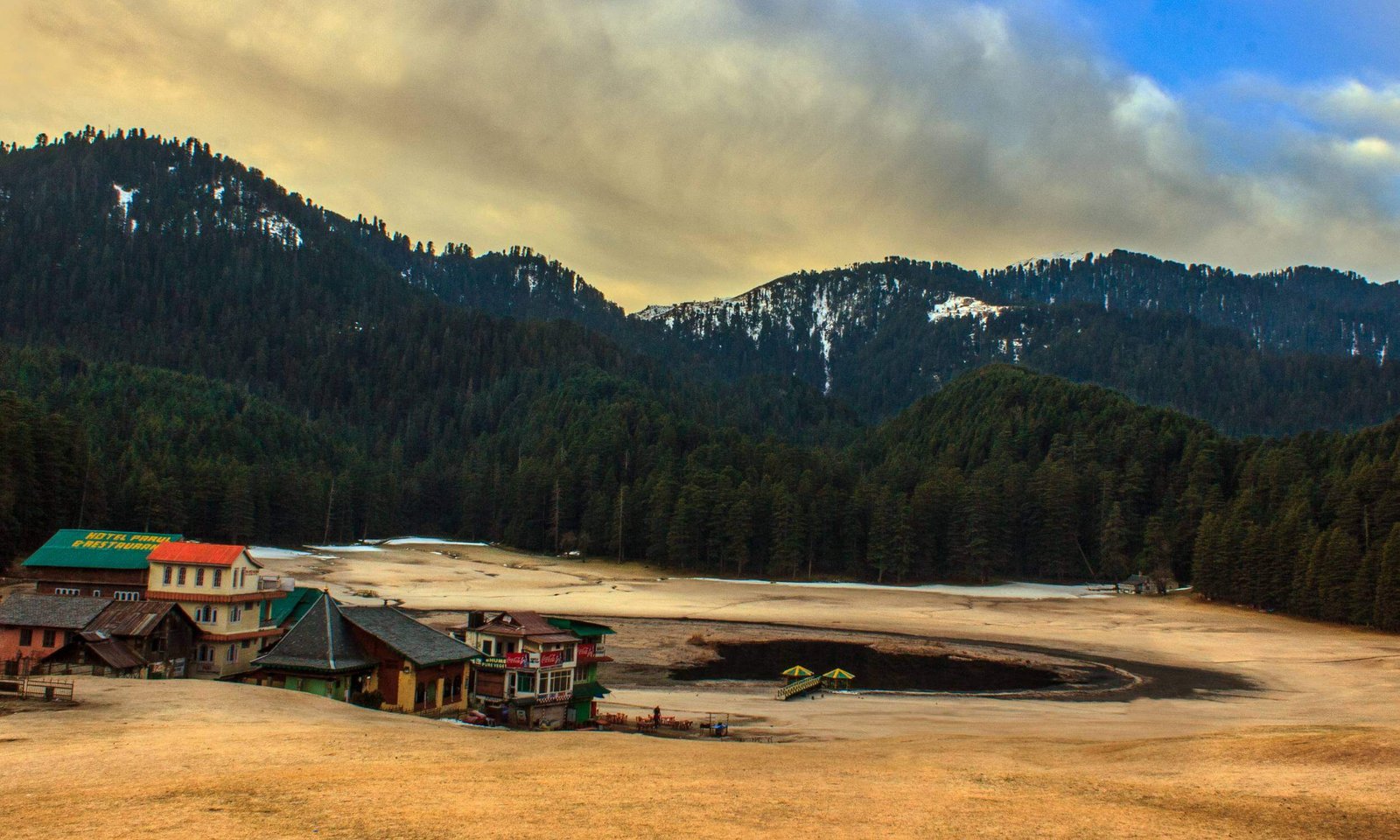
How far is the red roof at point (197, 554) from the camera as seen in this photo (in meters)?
41.7

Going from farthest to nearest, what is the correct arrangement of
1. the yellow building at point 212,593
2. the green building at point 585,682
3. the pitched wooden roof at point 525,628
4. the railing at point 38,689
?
the yellow building at point 212,593
the green building at point 585,682
the pitched wooden roof at point 525,628
the railing at point 38,689

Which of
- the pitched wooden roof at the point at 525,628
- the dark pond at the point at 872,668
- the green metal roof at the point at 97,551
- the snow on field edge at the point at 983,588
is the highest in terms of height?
the green metal roof at the point at 97,551

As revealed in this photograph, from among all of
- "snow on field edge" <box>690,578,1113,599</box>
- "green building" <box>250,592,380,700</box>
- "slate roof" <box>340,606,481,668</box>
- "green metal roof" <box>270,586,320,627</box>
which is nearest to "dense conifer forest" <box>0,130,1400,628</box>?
"snow on field edge" <box>690,578,1113,599</box>

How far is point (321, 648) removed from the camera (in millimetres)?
36062

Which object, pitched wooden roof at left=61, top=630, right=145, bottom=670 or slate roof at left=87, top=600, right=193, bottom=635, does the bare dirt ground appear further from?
slate roof at left=87, top=600, right=193, bottom=635

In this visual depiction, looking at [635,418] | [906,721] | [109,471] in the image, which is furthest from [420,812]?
[635,418]

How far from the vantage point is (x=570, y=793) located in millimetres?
19719

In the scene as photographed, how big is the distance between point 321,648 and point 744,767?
19715mm

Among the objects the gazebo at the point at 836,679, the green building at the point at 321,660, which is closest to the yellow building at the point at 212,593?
the green building at the point at 321,660

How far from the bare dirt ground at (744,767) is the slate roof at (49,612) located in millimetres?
4923

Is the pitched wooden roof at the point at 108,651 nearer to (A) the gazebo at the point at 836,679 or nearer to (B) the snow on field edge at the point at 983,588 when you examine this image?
(A) the gazebo at the point at 836,679

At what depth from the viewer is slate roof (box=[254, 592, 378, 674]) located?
116 ft

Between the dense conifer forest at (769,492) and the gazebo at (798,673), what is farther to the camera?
the dense conifer forest at (769,492)

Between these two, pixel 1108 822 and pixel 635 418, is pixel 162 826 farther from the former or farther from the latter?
pixel 635 418
